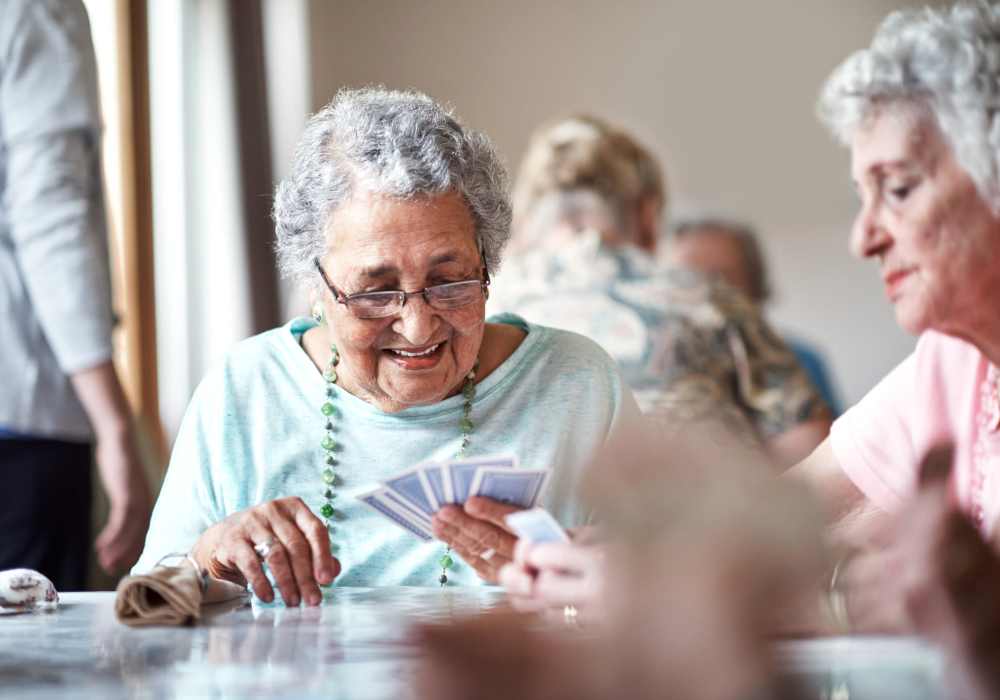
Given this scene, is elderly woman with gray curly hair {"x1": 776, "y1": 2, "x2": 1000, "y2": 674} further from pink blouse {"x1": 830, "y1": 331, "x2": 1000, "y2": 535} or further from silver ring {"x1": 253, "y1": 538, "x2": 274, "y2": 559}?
silver ring {"x1": 253, "y1": 538, "x2": 274, "y2": 559}

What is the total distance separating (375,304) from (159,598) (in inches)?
25.1

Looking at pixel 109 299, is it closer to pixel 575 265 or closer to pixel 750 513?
pixel 575 265

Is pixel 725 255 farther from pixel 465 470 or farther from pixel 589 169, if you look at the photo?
pixel 465 470

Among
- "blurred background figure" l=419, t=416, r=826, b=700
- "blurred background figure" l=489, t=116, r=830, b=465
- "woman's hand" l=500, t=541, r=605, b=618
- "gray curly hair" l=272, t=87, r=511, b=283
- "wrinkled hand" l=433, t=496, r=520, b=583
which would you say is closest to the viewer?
"blurred background figure" l=419, t=416, r=826, b=700

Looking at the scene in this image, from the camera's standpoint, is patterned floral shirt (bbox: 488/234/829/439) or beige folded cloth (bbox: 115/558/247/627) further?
patterned floral shirt (bbox: 488/234/829/439)

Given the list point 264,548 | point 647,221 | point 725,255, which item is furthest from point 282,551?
point 725,255

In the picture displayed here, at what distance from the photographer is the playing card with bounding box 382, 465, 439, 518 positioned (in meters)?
1.49

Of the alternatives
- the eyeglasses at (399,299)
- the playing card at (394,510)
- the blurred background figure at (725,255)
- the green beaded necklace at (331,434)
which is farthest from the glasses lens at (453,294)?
the blurred background figure at (725,255)

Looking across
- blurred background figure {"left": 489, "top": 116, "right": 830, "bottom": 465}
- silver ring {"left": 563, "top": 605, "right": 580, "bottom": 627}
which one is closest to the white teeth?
silver ring {"left": 563, "top": 605, "right": 580, "bottom": 627}

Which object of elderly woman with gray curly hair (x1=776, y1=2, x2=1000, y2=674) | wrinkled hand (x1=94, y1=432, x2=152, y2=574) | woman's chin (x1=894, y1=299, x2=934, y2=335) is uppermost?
elderly woman with gray curly hair (x1=776, y1=2, x2=1000, y2=674)

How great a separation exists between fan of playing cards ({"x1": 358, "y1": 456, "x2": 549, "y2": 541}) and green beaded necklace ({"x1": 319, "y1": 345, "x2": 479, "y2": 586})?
1.25ft

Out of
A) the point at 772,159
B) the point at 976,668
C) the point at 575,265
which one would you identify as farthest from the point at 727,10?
the point at 976,668

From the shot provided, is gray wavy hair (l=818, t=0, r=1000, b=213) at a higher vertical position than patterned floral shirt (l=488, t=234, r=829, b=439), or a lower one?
higher

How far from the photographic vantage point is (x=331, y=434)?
80.4 inches
